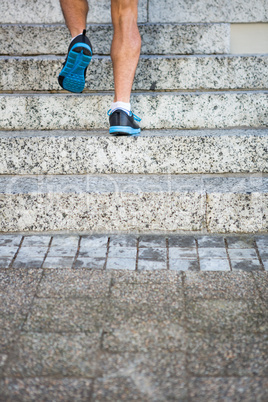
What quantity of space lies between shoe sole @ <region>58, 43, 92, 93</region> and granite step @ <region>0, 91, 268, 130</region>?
11.9 inches

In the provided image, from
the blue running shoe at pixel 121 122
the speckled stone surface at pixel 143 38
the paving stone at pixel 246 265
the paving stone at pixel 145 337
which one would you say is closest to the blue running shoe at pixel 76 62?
the blue running shoe at pixel 121 122

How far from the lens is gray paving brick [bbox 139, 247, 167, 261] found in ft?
7.48

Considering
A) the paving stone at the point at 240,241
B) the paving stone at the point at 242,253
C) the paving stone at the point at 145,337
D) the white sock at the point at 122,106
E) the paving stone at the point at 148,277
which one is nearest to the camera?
the paving stone at the point at 145,337

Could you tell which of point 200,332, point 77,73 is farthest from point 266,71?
point 200,332

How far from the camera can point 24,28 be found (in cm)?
323

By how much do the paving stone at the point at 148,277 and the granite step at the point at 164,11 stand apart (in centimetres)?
214

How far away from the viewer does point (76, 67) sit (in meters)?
2.47

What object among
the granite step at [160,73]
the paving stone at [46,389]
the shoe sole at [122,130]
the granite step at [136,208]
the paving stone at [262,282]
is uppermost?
the granite step at [160,73]

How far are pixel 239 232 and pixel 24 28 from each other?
2014 millimetres

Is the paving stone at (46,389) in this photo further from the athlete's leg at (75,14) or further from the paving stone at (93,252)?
the athlete's leg at (75,14)

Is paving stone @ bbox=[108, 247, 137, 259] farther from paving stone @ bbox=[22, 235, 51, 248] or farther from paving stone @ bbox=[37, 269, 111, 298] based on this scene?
paving stone @ bbox=[22, 235, 51, 248]

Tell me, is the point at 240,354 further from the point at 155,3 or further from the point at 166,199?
the point at 155,3

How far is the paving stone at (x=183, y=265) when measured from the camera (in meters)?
2.18

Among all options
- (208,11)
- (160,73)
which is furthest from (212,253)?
(208,11)
